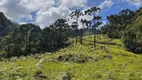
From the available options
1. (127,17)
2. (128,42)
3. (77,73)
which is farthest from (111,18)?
(77,73)

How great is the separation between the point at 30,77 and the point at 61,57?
928 inches

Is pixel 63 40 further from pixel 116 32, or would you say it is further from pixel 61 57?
pixel 61 57

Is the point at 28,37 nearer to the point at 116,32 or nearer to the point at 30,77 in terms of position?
the point at 116,32

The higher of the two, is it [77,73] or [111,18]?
[111,18]

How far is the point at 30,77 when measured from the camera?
133 ft

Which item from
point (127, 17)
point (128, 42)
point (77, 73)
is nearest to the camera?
point (77, 73)

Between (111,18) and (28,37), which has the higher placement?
(111,18)

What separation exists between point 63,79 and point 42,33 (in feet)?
364

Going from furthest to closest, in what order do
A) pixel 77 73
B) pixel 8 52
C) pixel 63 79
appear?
pixel 8 52 → pixel 77 73 → pixel 63 79

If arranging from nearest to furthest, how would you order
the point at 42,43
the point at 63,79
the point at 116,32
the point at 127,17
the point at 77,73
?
the point at 63,79 → the point at 77,73 → the point at 42,43 → the point at 116,32 → the point at 127,17

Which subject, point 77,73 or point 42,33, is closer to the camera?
point 77,73

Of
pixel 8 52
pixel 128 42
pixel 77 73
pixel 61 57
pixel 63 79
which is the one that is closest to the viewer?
pixel 63 79

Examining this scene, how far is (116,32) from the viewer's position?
484 ft

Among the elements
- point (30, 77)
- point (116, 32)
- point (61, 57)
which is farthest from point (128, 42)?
point (30, 77)
